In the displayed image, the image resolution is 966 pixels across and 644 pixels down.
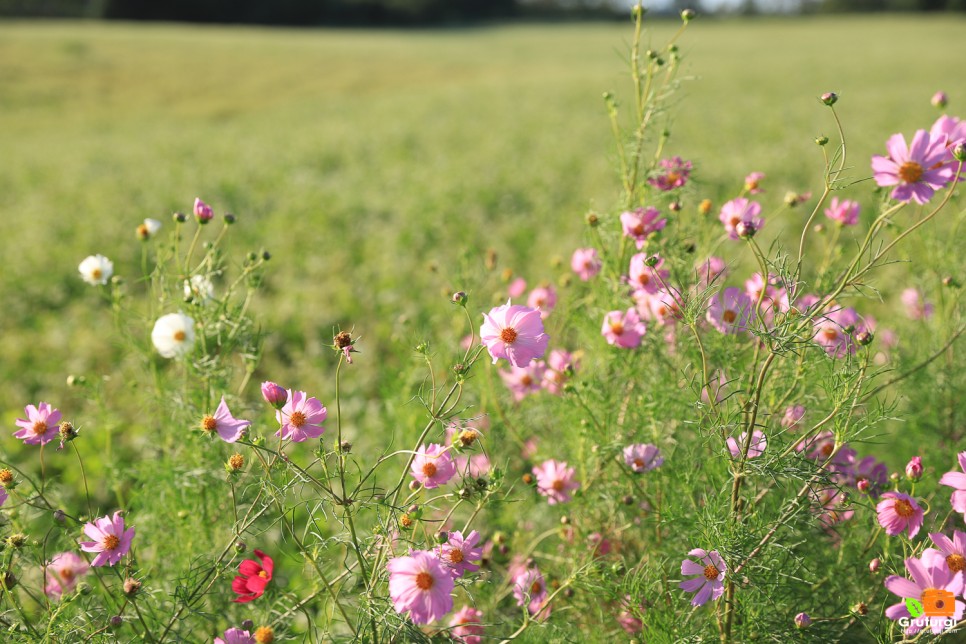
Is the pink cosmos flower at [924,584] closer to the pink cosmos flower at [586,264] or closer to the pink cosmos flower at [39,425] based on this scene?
the pink cosmos flower at [586,264]

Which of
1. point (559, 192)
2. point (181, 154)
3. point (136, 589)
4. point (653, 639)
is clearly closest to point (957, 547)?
point (653, 639)

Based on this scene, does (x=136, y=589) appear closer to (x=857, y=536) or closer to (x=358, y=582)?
(x=358, y=582)

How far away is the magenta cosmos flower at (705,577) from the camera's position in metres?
1.19

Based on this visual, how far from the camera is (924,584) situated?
110 cm

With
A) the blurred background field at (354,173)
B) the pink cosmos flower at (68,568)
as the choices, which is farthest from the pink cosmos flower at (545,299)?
the pink cosmos flower at (68,568)

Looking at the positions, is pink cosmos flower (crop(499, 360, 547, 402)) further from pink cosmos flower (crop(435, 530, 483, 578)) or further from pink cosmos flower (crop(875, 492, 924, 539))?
pink cosmos flower (crop(875, 492, 924, 539))

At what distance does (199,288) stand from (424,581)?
0.93 m

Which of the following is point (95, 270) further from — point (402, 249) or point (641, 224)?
point (402, 249)

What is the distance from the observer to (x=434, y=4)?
53.7 metres

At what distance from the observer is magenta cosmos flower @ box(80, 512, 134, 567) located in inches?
47.4

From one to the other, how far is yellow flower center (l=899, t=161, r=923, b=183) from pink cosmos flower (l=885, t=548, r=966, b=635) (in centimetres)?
60

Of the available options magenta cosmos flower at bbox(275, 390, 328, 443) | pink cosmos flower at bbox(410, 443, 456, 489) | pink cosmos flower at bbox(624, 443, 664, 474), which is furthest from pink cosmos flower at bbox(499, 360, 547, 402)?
magenta cosmos flower at bbox(275, 390, 328, 443)

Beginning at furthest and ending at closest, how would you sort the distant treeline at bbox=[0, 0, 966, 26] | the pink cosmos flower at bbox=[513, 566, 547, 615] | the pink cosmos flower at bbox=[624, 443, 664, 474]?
the distant treeline at bbox=[0, 0, 966, 26], the pink cosmos flower at bbox=[624, 443, 664, 474], the pink cosmos flower at bbox=[513, 566, 547, 615]

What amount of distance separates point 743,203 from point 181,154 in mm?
10772
